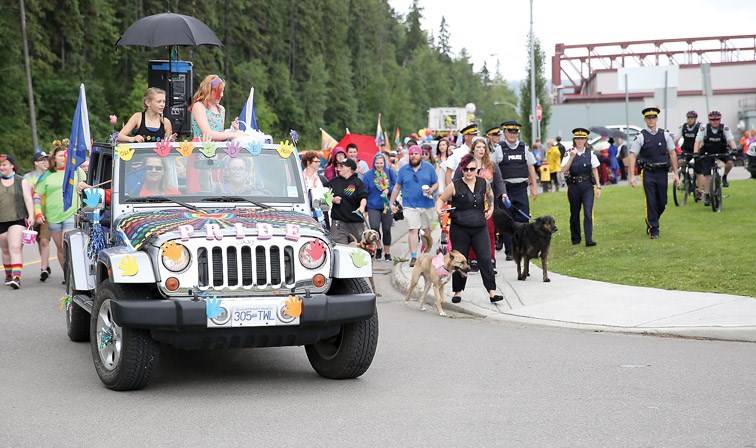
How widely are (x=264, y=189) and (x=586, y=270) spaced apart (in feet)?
23.7

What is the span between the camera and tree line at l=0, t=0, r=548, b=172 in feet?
207

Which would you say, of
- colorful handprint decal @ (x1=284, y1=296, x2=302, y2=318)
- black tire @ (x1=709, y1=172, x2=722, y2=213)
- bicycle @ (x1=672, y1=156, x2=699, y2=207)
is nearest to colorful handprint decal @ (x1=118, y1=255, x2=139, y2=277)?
colorful handprint decal @ (x1=284, y1=296, x2=302, y2=318)

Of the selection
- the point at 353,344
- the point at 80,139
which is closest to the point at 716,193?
the point at 80,139

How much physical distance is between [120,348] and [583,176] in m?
10.9

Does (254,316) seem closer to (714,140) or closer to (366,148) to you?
(714,140)

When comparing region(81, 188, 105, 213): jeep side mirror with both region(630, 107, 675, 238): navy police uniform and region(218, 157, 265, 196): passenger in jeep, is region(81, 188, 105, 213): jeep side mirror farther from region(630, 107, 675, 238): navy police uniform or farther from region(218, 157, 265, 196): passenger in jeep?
region(630, 107, 675, 238): navy police uniform

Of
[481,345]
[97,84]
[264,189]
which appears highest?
[97,84]

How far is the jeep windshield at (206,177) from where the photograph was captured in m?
9.41

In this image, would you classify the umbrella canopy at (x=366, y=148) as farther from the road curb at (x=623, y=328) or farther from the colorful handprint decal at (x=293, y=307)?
the colorful handprint decal at (x=293, y=307)

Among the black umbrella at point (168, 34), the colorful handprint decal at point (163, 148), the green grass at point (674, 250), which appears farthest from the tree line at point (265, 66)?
the colorful handprint decal at point (163, 148)

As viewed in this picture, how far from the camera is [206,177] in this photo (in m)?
9.54

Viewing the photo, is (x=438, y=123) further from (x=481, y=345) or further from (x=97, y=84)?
(x=481, y=345)

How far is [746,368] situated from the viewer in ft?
30.0

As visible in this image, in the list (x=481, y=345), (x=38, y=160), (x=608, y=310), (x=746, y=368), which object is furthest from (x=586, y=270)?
(x=38, y=160)
